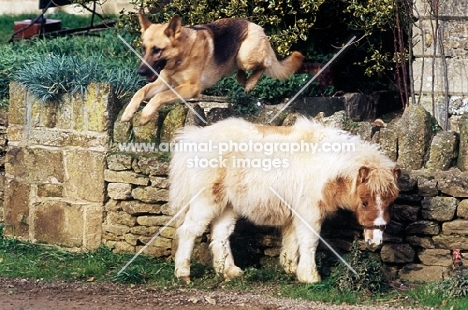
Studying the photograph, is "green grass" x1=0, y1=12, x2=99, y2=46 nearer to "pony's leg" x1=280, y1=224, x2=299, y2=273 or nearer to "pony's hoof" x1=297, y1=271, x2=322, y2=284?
"pony's leg" x1=280, y1=224, x2=299, y2=273

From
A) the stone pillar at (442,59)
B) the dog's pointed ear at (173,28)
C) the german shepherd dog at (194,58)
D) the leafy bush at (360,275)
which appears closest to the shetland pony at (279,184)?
the leafy bush at (360,275)

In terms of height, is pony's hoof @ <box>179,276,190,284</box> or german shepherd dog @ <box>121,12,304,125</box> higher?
german shepherd dog @ <box>121,12,304,125</box>

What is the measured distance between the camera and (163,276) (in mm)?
8766

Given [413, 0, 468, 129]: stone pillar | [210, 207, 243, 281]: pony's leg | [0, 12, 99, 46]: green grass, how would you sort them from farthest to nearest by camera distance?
[0, 12, 99, 46]: green grass → [413, 0, 468, 129]: stone pillar → [210, 207, 243, 281]: pony's leg

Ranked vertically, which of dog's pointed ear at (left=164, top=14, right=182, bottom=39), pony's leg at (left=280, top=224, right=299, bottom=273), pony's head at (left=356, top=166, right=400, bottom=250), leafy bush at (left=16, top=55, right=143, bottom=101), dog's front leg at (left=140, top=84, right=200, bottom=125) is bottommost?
pony's leg at (left=280, top=224, right=299, bottom=273)

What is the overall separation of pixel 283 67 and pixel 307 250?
5.53ft

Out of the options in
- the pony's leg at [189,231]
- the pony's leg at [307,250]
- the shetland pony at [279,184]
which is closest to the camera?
the shetland pony at [279,184]

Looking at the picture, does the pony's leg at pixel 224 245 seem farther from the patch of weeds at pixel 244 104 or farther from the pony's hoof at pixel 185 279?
the patch of weeds at pixel 244 104

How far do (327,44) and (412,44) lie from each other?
4.33 feet

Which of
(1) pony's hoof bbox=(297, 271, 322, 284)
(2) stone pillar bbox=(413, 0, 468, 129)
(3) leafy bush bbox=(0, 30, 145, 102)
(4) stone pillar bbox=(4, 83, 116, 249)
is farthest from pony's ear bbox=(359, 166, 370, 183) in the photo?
(2) stone pillar bbox=(413, 0, 468, 129)

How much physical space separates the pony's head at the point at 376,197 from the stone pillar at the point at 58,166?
2775 millimetres

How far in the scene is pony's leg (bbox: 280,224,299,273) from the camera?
340 inches

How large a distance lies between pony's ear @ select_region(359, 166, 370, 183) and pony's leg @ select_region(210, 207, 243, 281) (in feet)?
4.18

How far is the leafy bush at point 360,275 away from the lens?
26.9ft
